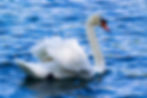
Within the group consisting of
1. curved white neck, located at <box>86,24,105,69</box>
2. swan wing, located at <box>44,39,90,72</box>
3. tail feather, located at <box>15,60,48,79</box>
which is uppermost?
curved white neck, located at <box>86,24,105,69</box>

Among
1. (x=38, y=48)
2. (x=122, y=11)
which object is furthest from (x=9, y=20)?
(x=38, y=48)

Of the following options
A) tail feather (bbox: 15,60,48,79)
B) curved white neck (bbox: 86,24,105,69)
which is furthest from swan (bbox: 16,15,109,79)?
curved white neck (bbox: 86,24,105,69)

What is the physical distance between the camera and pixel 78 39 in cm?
1180

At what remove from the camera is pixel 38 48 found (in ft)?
31.9

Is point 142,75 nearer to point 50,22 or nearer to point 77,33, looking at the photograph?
point 77,33

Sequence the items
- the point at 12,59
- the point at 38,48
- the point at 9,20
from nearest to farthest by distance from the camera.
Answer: the point at 38,48 < the point at 12,59 < the point at 9,20

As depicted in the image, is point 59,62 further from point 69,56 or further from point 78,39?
point 78,39

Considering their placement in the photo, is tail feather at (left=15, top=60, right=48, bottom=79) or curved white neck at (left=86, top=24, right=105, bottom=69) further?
curved white neck at (left=86, top=24, right=105, bottom=69)

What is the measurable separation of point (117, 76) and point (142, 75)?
0.36m

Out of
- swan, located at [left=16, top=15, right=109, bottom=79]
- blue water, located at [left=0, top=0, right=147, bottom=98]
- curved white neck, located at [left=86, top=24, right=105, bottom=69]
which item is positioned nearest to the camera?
blue water, located at [left=0, top=0, right=147, bottom=98]

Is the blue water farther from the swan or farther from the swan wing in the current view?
the swan wing

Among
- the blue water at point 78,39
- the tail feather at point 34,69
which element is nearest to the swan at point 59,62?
the tail feather at point 34,69

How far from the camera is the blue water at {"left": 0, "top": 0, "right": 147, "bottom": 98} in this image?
9180mm

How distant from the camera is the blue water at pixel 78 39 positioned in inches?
361
